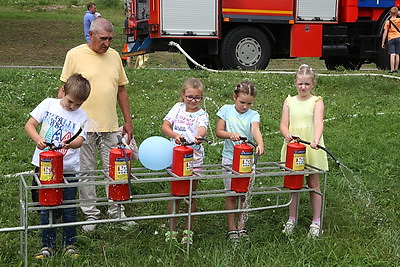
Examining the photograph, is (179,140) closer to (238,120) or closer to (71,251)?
(238,120)

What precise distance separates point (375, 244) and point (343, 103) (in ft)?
16.7

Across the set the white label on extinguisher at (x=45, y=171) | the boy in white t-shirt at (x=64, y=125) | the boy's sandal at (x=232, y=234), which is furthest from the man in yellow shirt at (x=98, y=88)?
the boy's sandal at (x=232, y=234)

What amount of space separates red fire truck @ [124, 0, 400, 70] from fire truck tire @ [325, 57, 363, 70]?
0.38 metres

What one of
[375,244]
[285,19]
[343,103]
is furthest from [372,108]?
[375,244]

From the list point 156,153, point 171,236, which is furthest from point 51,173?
point 171,236

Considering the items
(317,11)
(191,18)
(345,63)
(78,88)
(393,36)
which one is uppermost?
(317,11)

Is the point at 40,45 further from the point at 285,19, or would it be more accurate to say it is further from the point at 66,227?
the point at 66,227

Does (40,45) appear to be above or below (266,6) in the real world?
below

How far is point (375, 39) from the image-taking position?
13.3 meters

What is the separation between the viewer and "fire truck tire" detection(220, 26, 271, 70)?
39.6 feet

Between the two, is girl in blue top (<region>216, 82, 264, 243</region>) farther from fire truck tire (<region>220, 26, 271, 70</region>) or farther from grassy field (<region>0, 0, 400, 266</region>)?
fire truck tire (<region>220, 26, 271, 70</region>)

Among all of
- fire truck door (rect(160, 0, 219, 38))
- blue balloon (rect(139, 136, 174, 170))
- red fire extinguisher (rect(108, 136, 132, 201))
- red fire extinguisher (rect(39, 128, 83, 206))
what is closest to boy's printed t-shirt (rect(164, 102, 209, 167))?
blue balloon (rect(139, 136, 174, 170))

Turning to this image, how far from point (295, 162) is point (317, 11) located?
9109 mm

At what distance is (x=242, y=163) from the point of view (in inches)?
167
